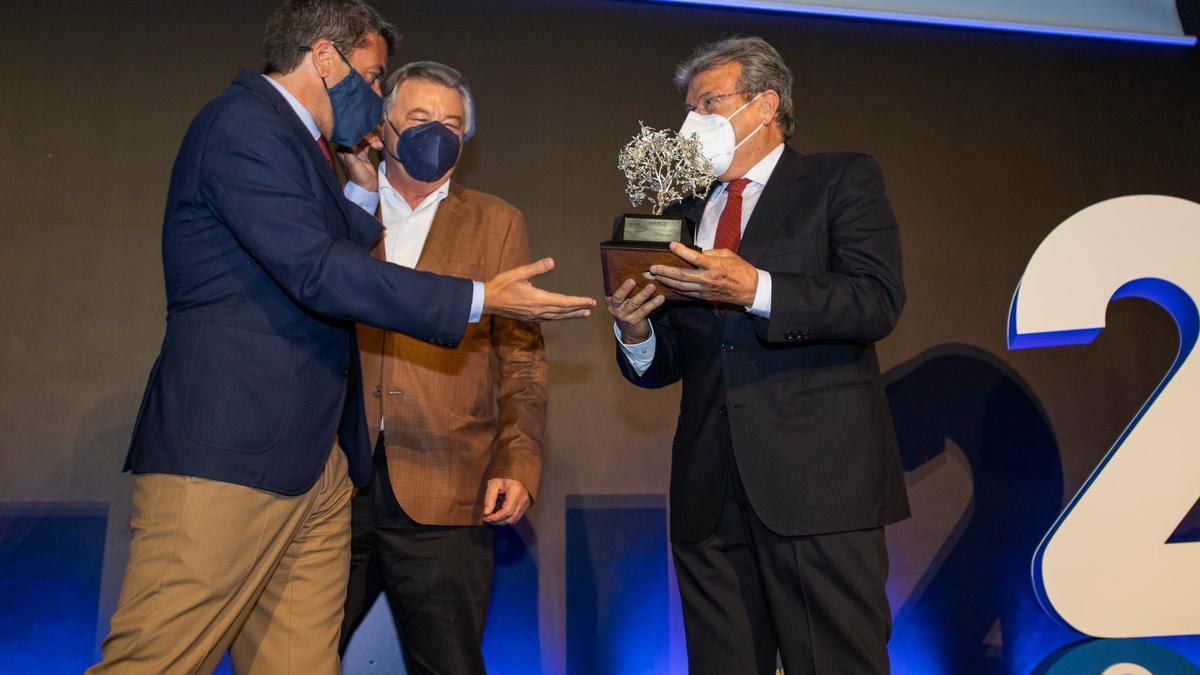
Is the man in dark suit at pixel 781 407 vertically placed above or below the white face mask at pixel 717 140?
below

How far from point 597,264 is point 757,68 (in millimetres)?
1180

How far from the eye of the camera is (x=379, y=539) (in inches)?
83.2

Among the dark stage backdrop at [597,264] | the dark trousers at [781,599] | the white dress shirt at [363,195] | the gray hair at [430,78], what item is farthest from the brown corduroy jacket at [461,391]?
the dark stage backdrop at [597,264]

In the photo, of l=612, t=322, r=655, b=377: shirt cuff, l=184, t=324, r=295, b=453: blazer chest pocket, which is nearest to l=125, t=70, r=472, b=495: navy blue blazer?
l=184, t=324, r=295, b=453: blazer chest pocket

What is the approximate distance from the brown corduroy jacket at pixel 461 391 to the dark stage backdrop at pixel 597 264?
85 centimetres

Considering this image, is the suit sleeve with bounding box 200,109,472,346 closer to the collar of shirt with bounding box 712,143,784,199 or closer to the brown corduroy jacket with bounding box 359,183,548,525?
the brown corduroy jacket with bounding box 359,183,548,525

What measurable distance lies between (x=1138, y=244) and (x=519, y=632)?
2.28 meters

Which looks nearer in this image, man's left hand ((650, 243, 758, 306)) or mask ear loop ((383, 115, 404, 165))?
man's left hand ((650, 243, 758, 306))

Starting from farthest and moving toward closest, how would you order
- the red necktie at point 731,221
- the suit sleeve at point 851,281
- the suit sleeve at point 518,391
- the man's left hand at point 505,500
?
the suit sleeve at point 518,391 → the man's left hand at point 505,500 → the red necktie at point 731,221 → the suit sleeve at point 851,281

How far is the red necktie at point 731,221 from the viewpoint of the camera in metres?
1.99

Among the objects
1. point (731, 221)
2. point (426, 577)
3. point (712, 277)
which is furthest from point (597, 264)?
point (712, 277)

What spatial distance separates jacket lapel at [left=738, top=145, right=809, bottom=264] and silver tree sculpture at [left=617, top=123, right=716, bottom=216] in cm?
13

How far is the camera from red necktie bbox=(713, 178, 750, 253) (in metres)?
1.99

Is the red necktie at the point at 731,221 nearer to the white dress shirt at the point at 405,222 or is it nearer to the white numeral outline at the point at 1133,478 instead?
the white dress shirt at the point at 405,222
